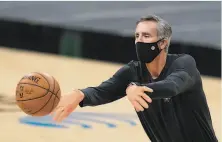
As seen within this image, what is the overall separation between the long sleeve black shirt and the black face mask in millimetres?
133

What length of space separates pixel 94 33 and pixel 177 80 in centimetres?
716

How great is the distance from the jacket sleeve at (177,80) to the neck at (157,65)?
0.07 meters

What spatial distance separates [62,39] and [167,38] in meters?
6.99

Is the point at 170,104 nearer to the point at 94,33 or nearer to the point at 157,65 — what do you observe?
the point at 157,65

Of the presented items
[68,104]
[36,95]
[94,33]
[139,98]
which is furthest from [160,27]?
[94,33]

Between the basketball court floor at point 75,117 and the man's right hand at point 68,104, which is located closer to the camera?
the man's right hand at point 68,104

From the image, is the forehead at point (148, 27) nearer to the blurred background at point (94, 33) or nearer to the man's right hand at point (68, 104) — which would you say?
the man's right hand at point (68, 104)

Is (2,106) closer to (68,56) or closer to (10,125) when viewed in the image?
(10,125)

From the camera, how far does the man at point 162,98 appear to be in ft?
10.0

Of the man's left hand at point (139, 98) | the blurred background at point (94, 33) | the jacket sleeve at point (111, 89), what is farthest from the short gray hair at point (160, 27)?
the blurred background at point (94, 33)

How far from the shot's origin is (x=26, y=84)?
322 centimetres

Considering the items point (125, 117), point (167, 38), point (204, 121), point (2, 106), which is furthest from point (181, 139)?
point (2, 106)

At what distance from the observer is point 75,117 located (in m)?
5.97

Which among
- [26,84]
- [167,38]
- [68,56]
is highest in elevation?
[167,38]
